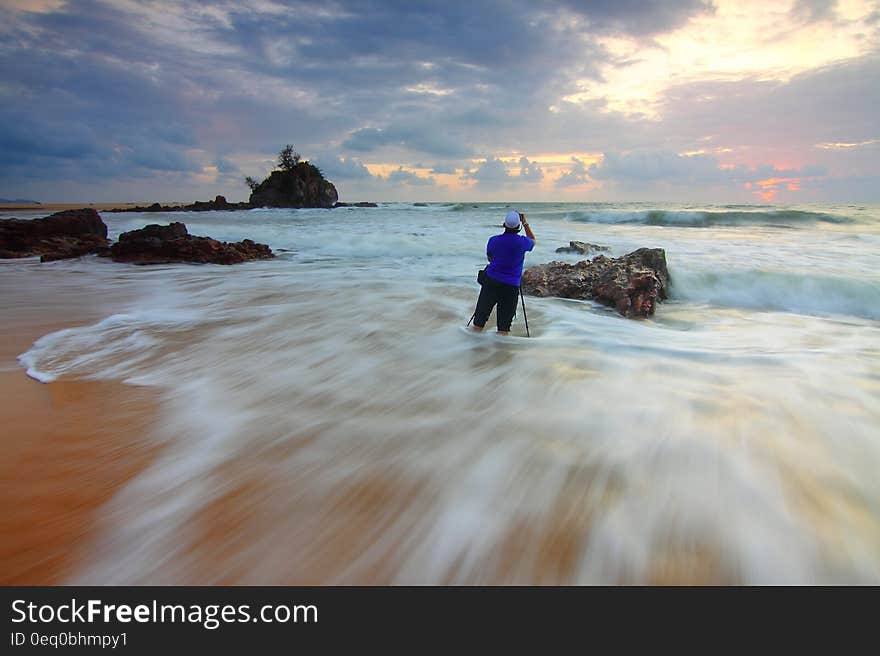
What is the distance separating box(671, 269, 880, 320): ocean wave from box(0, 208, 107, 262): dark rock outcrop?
50.6 feet

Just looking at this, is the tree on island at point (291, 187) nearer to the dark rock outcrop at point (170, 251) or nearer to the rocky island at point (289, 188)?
the rocky island at point (289, 188)

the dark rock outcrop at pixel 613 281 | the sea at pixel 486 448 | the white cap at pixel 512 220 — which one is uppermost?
the white cap at pixel 512 220

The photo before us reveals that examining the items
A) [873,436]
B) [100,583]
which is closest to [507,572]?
[100,583]

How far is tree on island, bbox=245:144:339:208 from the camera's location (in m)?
62.0

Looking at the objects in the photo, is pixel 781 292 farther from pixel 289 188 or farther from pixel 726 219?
pixel 289 188

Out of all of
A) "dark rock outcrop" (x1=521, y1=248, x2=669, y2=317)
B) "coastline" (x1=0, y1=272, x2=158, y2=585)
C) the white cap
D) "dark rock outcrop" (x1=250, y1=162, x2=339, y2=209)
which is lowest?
"coastline" (x1=0, y1=272, x2=158, y2=585)

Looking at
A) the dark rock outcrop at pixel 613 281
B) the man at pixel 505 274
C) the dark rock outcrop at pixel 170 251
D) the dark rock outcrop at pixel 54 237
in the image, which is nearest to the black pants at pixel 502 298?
the man at pixel 505 274

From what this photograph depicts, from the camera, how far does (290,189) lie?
62.1m

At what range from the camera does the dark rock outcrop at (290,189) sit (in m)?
61.8

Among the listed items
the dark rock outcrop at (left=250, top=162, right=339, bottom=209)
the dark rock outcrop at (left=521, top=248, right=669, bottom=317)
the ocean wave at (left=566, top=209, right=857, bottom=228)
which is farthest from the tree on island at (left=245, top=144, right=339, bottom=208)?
the dark rock outcrop at (left=521, top=248, right=669, bottom=317)

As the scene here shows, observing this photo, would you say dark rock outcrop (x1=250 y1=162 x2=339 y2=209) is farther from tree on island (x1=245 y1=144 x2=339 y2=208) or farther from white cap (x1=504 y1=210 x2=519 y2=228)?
white cap (x1=504 y1=210 x2=519 y2=228)

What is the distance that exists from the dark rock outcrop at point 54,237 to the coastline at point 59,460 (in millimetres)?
11647

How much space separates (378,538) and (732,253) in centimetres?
1318

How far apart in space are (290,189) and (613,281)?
62502mm
